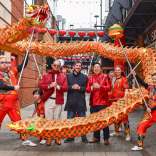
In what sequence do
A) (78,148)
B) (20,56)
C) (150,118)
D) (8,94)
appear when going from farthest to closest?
(20,56)
(78,148)
(8,94)
(150,118)

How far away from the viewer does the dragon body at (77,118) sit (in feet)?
12.1

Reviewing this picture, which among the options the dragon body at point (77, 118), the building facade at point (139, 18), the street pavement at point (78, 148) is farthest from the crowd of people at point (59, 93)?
the building facade at point (139, 18)

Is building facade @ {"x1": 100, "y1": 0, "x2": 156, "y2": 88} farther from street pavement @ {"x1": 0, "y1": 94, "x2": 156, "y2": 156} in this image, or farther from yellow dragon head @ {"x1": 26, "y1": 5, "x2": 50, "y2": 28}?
street pavement @ {"x1": 0, "y1": 94, "x2": 156, "y2": 156}

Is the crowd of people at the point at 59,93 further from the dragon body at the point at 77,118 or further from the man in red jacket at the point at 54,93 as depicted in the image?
the dragon body at the point at 77,118

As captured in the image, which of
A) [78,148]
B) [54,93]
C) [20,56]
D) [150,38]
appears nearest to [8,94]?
[54,93]

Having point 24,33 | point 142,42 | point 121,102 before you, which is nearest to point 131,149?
point 121,102

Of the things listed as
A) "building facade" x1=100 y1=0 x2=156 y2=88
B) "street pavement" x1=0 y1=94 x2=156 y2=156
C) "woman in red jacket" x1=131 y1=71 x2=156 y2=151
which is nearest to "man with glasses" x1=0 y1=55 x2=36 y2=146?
"street pavement" x1=0 y1=94 x2=156 y2=156

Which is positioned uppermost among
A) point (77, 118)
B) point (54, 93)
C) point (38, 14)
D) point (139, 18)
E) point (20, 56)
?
point (139, 18)

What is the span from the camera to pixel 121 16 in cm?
1047

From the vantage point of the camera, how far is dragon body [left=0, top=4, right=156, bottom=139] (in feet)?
12.1

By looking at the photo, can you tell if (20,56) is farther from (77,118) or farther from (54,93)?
(77,118)

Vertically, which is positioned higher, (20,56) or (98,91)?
(20,56)

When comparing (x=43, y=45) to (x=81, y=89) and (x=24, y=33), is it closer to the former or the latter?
(x=24, y=33)

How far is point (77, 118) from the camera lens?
406 cm
